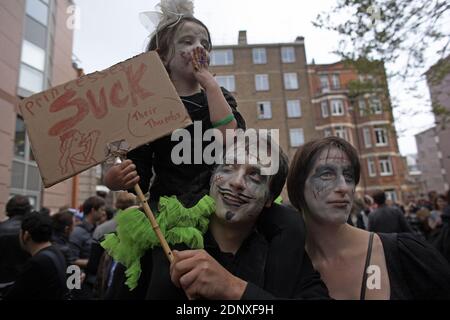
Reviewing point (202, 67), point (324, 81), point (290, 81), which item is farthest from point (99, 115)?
point (324, 81)

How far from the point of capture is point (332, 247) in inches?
63.7

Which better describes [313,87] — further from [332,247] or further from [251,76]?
[332,247]

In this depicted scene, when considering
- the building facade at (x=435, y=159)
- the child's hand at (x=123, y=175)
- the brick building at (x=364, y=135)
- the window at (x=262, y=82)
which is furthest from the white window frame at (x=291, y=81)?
the child's hand at (x=123, y=175)

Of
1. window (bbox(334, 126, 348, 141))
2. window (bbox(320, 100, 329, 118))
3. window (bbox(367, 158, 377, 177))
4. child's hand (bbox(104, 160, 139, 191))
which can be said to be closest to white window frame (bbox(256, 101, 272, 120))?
window (bbox(320, 100, 329, 118))

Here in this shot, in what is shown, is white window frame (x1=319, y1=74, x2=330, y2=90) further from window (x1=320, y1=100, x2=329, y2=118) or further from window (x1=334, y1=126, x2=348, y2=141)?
window (x1=334, y1=126, x2=348, y2=141)

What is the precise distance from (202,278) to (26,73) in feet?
39.2

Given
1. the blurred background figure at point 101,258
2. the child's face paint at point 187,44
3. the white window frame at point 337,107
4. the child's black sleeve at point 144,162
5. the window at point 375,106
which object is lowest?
the blurred background figure at point 101,258

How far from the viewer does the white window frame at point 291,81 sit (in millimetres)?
25234

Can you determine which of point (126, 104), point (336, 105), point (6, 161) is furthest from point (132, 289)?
point (336, 105)

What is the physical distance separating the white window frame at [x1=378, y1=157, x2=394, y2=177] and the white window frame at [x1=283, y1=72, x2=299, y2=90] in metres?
9.77

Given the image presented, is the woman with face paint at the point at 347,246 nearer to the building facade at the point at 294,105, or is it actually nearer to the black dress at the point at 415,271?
the black dress at the point at 415,271

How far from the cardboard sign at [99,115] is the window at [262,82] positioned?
23.9 metres

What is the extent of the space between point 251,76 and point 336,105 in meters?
8.49

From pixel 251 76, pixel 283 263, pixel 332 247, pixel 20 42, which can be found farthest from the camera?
pixel 251 76
